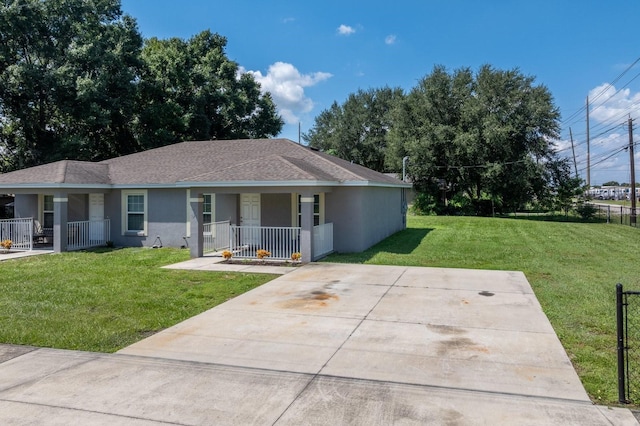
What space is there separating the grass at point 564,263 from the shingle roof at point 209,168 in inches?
120

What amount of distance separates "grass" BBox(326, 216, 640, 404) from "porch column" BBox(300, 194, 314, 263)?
3.40ft

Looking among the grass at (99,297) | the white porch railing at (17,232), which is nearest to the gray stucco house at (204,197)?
the white porch railing at (17,232)

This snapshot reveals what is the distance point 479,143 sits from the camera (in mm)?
35781

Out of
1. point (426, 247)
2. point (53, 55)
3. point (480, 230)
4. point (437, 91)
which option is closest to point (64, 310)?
point (426, 247)

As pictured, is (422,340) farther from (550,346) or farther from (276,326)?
(276,326)

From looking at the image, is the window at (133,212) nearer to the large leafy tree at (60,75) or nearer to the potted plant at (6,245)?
the potted plant at (6,245)

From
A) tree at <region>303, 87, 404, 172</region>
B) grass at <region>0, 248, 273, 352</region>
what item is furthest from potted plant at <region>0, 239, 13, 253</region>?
tree at <region>303, 87, 404, 172</region>

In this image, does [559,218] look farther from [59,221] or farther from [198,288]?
[59,221]

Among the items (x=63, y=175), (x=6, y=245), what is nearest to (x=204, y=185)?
(x=63, y=175)

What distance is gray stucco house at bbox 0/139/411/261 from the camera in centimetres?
1377

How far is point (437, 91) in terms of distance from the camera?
38250 millimetres

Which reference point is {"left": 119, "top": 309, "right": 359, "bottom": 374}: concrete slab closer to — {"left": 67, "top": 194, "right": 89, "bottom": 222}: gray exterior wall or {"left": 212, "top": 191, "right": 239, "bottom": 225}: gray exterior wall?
{"left": 212, "top": 191, "right": 239, "bottom": 225}: gray exterior wall

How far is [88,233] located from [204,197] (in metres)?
4.78

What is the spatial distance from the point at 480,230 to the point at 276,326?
18831 millimetres
